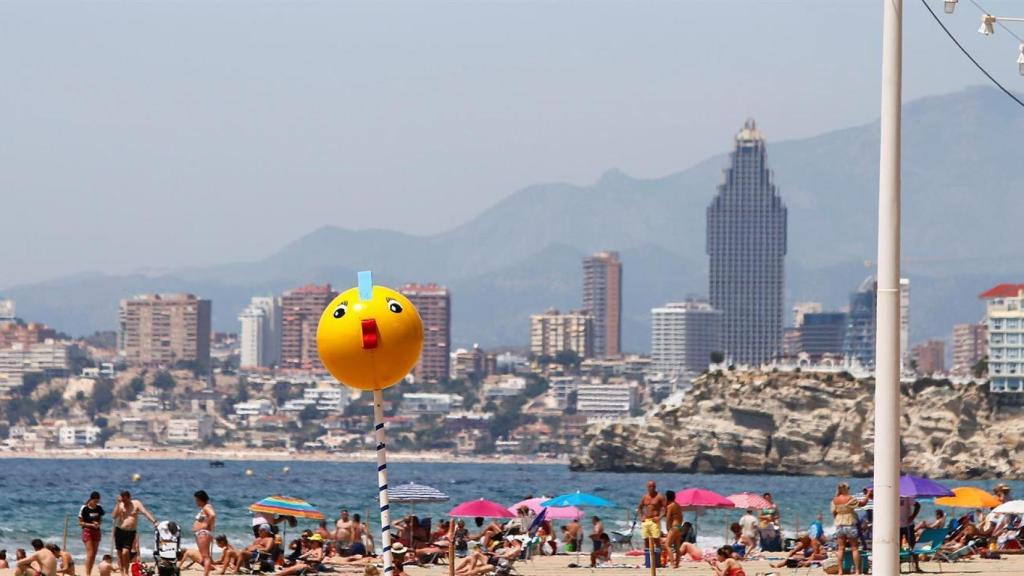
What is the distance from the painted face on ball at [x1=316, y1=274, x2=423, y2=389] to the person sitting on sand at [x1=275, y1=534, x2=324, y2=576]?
11878 mm

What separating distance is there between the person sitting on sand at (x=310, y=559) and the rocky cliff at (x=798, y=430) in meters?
129

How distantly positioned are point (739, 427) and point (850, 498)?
14463 cm

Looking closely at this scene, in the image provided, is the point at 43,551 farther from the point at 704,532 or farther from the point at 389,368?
the point at 704,532

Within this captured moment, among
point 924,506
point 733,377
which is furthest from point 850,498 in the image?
point 733,377

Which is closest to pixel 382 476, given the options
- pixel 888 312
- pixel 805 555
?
pixel 888 312

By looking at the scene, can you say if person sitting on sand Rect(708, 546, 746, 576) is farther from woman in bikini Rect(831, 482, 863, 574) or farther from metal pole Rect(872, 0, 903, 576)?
metal pole Rect(872, 0, 903, 576)

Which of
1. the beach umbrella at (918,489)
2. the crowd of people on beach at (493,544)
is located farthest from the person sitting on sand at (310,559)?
the beach umbrella at (918,489)

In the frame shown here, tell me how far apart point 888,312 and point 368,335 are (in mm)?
4381

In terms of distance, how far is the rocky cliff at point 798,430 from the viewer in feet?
521

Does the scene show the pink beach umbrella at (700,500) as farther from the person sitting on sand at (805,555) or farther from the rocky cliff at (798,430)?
the rocky cliff at (798,430)

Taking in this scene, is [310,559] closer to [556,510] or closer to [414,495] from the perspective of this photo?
[414,495]

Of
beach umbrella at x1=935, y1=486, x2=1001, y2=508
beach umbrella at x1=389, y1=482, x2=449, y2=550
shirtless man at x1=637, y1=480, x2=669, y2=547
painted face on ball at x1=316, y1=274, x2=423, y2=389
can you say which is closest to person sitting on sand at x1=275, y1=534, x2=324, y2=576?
beach umbrella at x1=389, y1=482, x2=449, y2=550

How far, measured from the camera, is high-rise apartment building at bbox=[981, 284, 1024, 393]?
16712cm

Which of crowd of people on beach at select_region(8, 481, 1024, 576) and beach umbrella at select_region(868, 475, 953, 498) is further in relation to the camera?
beach umbrella at select_region(868, 475, 953, 498)
